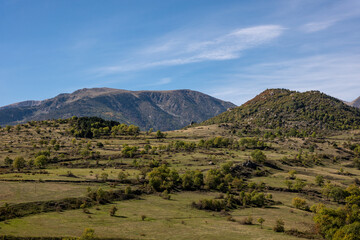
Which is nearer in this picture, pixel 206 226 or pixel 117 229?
pixel 117 229

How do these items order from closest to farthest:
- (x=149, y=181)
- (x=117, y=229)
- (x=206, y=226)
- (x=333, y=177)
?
(x=117, y=229)
(x=206, y=226)
(x=149, y=181)
(x=333, y=177)

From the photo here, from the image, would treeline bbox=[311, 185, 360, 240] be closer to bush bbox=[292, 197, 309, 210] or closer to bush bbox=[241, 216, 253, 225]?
bush bbox=[292, 197, 309, 210]

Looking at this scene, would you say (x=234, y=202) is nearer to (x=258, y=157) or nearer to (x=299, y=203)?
(x=299, y=203)

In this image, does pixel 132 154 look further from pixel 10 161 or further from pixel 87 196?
pixel 87 196

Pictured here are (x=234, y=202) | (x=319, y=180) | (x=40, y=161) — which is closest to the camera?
(x=234, y=202)

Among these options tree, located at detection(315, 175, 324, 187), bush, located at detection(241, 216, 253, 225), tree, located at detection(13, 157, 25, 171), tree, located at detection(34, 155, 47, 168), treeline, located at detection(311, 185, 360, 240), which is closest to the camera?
treeline, located at detection(311, 185, 360, 240)

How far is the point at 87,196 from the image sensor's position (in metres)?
91.2

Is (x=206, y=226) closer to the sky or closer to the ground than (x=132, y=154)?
closer to the ground

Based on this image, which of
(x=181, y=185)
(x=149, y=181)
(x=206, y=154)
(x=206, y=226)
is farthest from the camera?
(x=206, y=154)

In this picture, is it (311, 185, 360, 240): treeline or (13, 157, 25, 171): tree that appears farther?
(13, 157, 25, 171): tree

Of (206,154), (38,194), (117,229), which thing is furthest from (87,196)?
(206,154)

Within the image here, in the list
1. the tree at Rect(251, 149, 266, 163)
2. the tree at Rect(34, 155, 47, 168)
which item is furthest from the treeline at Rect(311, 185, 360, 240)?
the tree at Rect(34, 155, 47, 168)

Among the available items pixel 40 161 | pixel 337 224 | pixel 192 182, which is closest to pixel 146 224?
pixel 192 182

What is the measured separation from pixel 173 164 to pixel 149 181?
147ft
